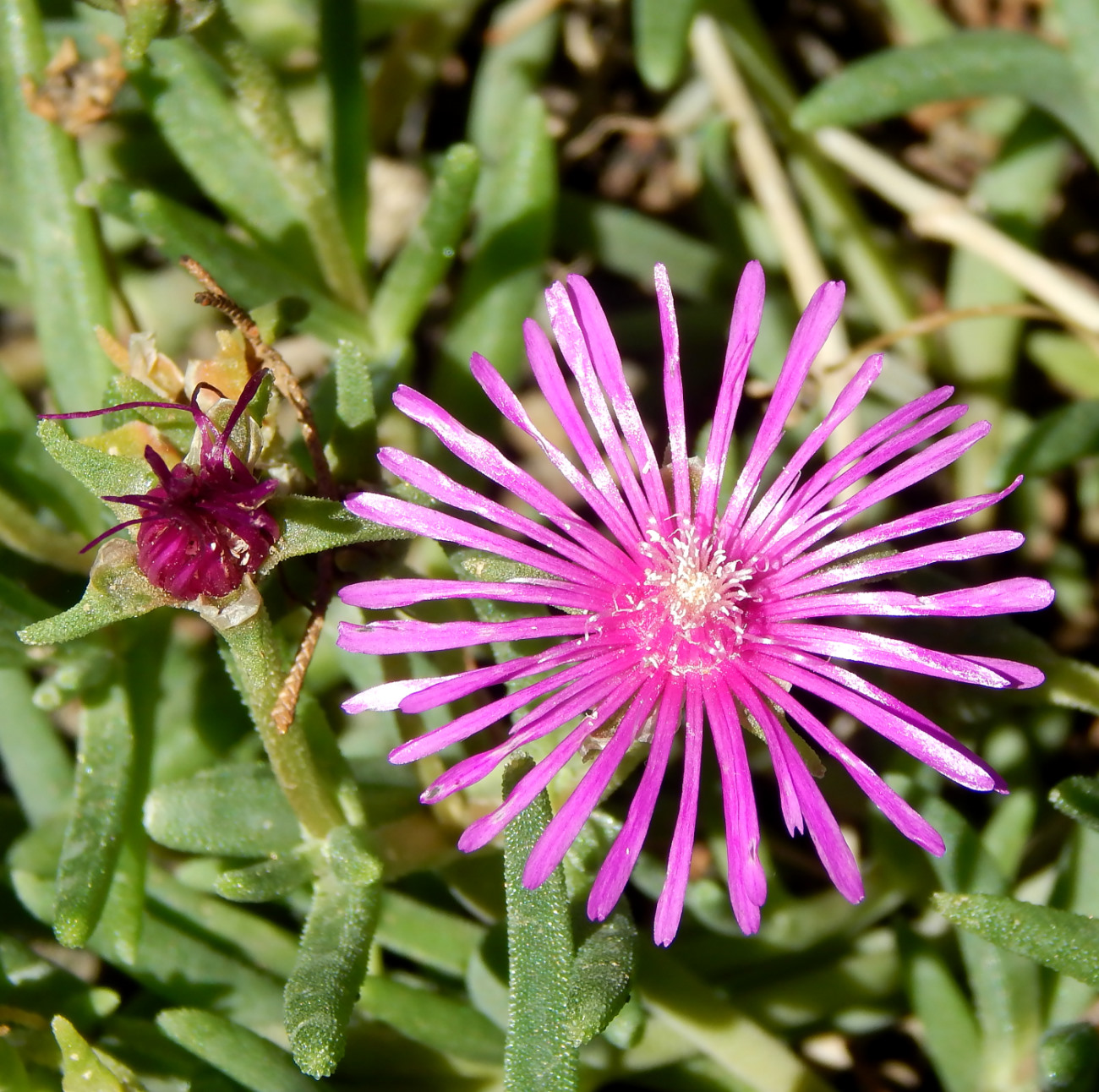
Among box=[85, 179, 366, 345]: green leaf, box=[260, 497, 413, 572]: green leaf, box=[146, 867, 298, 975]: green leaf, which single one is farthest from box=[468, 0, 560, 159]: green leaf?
box=[146, 867, 298, 975]: green leaf

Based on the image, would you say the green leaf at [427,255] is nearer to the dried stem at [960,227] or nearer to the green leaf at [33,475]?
the green leaf at [33,475]

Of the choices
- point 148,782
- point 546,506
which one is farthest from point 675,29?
point 148,782

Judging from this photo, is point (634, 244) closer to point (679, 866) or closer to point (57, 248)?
point (57, 248)

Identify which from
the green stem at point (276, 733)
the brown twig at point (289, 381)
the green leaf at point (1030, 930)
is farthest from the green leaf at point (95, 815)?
the green leaf at point (1030, 930)

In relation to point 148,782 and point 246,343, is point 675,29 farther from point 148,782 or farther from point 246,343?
point 148,782

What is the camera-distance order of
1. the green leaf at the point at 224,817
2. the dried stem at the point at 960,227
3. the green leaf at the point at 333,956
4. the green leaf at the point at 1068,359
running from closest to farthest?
the green leaf at the point at 333,956 → the green leaf at the point at 224,817 → the dried stem at the point at 960,227 → the green leaf at the point at 1068,359

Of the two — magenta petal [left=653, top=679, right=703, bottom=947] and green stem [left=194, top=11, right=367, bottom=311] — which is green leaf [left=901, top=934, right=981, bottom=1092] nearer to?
magenta petal [left=653, top=679, right=703, bottom=947]

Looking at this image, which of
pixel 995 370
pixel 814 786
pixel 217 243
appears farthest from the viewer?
pixel 995 370
